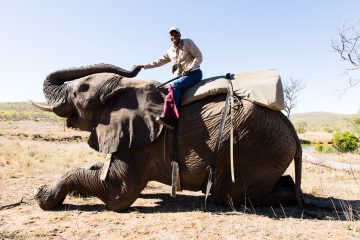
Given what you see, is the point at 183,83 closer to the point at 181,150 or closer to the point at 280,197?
the point at 181,150

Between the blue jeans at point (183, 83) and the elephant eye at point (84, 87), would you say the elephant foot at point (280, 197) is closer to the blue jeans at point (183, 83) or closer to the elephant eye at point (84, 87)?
the blue jeans at point (183, 83)

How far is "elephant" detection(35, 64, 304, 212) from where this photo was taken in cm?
572

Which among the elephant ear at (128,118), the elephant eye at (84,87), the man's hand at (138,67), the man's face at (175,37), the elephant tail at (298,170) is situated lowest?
the elephant tail at (298,170)

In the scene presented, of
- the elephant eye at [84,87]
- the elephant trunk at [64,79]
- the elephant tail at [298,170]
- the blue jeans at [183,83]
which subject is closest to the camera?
the blue jeans at [183,83]

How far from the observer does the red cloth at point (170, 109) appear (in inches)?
227

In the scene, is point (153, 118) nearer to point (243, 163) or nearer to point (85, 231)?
point (243, 163)

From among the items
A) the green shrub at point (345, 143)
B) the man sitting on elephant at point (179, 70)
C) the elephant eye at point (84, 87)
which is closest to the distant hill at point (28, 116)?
the green shrub at point (345, 143)

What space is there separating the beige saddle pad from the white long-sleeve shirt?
367mm

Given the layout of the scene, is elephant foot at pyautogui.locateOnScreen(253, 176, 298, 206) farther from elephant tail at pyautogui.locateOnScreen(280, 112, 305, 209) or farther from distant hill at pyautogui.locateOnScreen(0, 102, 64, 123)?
distant hill at pyautogui.locateOnScreen(0, 102, 64, 123)

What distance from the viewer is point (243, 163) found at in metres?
5.75

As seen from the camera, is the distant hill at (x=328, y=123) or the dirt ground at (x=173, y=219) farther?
the distant hill at (x=328, y=123)

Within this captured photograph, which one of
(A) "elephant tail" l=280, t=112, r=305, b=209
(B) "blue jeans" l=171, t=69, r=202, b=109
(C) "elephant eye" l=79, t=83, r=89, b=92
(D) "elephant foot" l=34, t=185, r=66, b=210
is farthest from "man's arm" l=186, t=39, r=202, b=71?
(D) "elephant foot" l=34, t=185, r=66, b=210

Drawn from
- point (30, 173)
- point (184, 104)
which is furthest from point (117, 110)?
point (30, 173)

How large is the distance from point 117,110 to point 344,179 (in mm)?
6374
